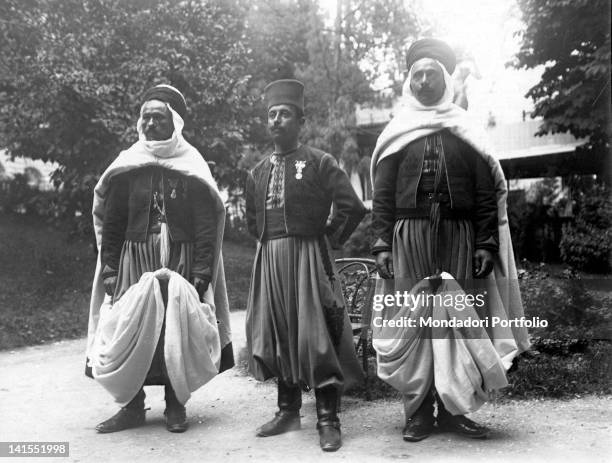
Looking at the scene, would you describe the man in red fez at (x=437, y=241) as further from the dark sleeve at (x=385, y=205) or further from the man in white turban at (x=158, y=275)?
the man in white turban at (x=158, y=275)

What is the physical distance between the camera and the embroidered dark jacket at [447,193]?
156 inches

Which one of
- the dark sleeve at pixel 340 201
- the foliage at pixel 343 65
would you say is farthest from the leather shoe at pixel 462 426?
the foliage at pixel 343 65

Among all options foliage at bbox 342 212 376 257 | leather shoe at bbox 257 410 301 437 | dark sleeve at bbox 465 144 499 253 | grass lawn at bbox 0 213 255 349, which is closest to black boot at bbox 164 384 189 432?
leather shoe at bbox 257 410 301 437

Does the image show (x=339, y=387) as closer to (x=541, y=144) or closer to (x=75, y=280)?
(x=75, y=280)

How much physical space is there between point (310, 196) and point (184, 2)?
27.9 ft

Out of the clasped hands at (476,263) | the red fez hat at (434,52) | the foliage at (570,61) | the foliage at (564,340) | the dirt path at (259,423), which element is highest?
the foliage at (570,61)

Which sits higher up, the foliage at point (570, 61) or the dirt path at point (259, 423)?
the foliage at point (570, 61)

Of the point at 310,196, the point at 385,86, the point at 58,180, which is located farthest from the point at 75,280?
the point at 310,196

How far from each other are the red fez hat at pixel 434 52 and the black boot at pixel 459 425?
201 cm

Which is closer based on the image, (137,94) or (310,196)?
(310,196)

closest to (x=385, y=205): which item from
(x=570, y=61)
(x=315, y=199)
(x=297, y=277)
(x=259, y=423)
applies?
(x=315, y=199)

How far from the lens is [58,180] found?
12.1 metres

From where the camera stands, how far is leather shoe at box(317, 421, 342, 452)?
3822mm
